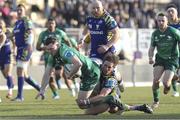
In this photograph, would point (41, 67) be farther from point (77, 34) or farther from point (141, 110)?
point (141, 110)

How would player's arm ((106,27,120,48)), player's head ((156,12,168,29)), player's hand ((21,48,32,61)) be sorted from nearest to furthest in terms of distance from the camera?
player's arm ((106,27,120,48))
player's head ((156,12,168,29))
player's hand ((21,48,32,61))

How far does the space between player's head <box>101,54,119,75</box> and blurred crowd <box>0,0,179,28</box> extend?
16641mm

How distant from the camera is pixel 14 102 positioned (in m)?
19.3

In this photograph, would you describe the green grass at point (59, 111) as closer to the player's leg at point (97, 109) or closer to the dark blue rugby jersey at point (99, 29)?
the player's leg at point (97, 109)

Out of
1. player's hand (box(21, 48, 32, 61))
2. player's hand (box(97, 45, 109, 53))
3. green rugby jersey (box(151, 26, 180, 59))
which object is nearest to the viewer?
player's hand (box(97, 45, 109, 53))

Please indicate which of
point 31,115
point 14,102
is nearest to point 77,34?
point 14,102

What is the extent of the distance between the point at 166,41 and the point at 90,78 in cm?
308

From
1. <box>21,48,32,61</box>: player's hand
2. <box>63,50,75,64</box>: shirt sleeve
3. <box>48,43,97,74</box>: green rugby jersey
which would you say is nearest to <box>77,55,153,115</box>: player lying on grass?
<box>48,43,97,74</box>: green rugby jersey

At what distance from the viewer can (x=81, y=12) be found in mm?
34469

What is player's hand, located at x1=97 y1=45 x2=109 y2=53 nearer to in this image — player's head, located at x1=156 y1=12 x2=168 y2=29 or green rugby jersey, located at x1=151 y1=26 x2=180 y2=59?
player's head, located at x1=156 y1=12 x2=168 y2=29

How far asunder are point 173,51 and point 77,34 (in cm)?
1280

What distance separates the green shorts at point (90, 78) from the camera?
15.1m

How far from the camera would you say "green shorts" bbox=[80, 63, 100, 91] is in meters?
15.1

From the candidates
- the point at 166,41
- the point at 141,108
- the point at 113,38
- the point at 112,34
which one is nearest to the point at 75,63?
the point at 141,108
